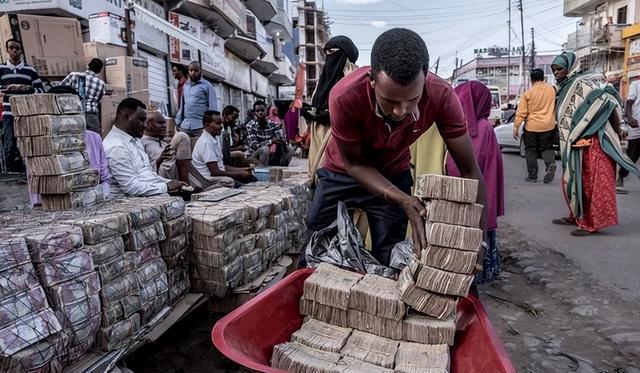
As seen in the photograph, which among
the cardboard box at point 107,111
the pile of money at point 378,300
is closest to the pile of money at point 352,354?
the pile of money at point 378,300

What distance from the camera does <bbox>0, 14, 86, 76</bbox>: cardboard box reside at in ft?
21.5

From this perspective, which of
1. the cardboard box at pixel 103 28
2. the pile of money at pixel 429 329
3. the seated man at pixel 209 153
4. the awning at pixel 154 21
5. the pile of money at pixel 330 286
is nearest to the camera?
the pile of money at pixel 429 329

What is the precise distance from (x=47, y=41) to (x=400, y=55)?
21.5 ft

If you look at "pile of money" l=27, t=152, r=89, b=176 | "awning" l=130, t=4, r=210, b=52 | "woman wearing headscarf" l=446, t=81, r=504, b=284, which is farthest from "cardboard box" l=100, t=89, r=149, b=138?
"woman wearing headscarf" l=446, t=81, r=504, b=284

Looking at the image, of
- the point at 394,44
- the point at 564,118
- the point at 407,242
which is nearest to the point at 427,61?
the point at 394,44

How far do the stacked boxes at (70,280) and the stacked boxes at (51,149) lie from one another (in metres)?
0.71

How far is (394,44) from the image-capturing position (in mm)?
1839

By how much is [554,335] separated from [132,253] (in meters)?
2.64

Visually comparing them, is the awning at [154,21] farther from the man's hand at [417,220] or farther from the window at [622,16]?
the window at [622,16]

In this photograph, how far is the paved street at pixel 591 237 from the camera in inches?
160

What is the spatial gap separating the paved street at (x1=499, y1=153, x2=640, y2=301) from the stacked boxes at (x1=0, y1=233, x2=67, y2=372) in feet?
12.1

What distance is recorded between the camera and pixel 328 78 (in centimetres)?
424

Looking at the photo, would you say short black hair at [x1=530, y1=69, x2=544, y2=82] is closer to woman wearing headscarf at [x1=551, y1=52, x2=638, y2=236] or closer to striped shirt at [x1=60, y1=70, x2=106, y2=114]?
woman wearing headscarf at [x1=551, y1=52, x2=638, y2=236]

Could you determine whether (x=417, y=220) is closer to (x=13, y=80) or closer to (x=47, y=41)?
(x=13, y=80)
